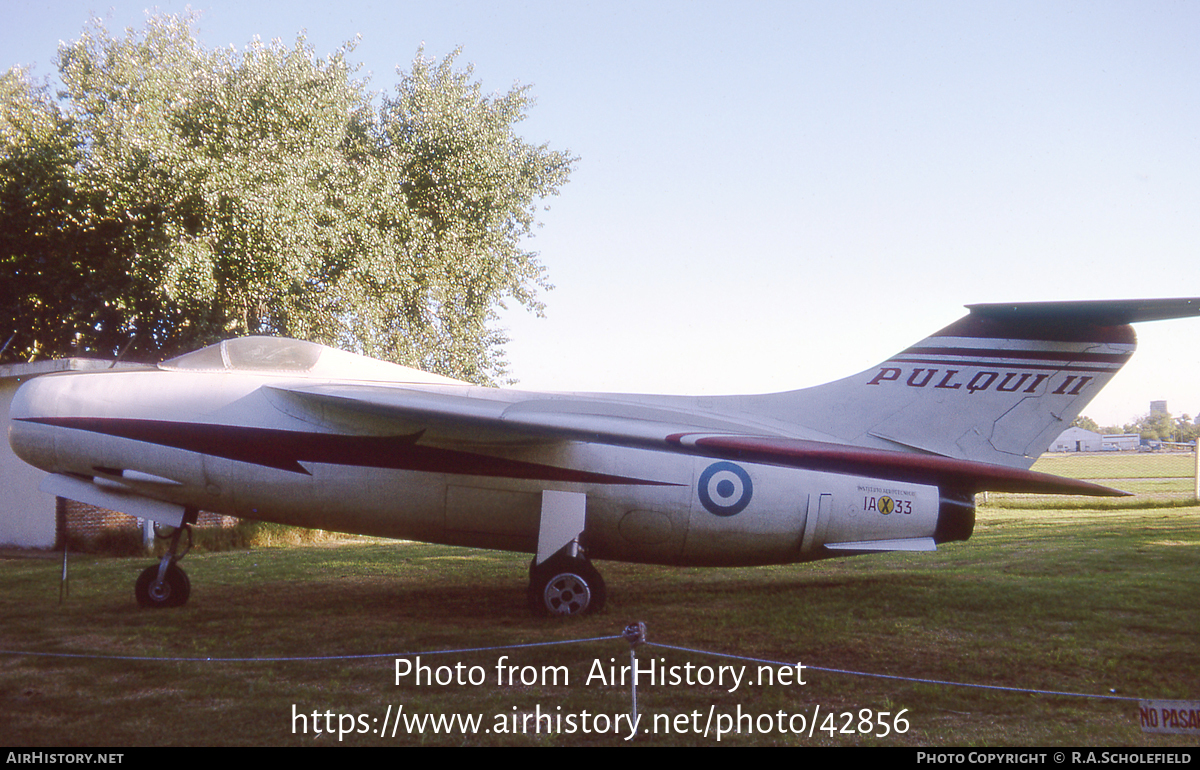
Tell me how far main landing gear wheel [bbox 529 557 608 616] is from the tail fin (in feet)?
9.72

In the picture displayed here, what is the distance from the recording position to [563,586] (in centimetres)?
810

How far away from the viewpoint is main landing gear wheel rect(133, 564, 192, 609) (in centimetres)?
889

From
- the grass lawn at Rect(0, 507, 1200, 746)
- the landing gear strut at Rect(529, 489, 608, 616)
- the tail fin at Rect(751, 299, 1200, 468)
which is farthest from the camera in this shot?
the landing gear strut at Rect(529, 489, 608, 616)

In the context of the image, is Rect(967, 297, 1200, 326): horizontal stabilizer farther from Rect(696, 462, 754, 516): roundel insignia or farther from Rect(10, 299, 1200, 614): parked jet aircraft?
Rect(696, 462, 754, 516): roundel insignia

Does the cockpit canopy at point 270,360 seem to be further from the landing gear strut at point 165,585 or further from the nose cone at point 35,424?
the landing gear strut at point 165,585

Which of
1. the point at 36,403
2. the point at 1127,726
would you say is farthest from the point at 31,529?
the point at 1127,726

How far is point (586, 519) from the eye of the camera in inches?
333

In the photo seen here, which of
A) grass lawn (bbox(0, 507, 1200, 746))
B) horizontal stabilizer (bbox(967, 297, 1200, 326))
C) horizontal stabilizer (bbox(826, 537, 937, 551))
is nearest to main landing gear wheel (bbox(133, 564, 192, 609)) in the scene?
grass lawn (bbox(0, 507, 1200, 746))

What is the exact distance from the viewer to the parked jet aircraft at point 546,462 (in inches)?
320

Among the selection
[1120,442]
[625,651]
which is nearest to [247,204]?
[625,651]

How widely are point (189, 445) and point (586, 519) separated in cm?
448

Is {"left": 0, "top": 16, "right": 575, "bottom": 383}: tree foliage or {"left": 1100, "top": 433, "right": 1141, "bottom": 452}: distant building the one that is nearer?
{"left": 0, "top": 16, "right": 575, "bottom": 383}: tree foliage

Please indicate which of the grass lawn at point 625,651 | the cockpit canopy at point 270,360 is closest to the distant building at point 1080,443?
the grass lawn at point 625,651

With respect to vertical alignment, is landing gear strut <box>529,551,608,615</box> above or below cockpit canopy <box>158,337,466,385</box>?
below
